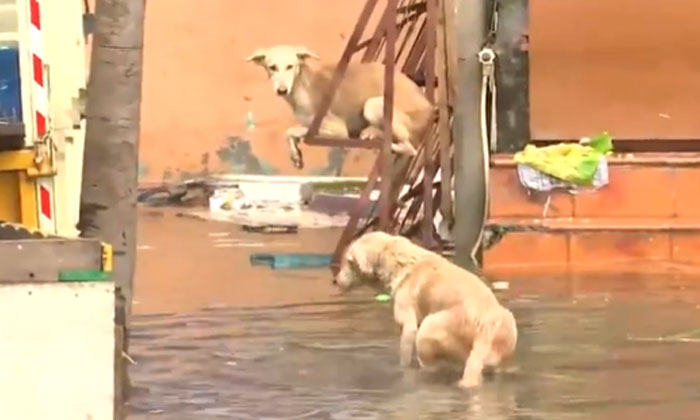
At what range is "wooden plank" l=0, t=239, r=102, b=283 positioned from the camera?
3600 mm

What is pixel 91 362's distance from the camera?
3.61 meters

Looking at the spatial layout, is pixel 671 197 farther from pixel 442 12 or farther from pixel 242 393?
pixel 242 393

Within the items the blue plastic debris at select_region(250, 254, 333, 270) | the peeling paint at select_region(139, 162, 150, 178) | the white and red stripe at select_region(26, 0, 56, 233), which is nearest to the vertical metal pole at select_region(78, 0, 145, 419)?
the white and red stripe at select_region(26, 0, 56, 233)

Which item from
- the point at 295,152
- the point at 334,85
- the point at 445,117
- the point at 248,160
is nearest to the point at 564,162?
the point at 445,117

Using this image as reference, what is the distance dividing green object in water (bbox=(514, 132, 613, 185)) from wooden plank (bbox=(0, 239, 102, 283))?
7.05 metres

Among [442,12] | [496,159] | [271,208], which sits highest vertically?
[442,12]

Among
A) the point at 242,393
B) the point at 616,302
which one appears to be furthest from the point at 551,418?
the point at 616,302

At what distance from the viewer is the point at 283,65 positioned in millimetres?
12547

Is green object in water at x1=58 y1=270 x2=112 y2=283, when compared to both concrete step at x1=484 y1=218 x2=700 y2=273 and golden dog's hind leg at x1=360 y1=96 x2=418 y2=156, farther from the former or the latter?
golden dog's hind leg at x1=360 y1=96 x2=418 y2=156

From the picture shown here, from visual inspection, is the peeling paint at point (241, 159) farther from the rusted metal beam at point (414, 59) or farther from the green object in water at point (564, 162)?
the green object in water at point (564, 162)

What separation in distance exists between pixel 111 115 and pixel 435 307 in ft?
5.37

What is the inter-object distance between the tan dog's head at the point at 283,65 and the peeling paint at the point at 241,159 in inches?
249

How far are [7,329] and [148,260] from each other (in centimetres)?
802

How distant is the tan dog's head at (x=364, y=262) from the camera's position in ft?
22.1
